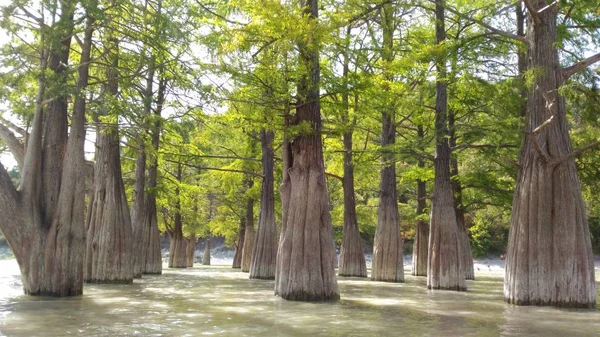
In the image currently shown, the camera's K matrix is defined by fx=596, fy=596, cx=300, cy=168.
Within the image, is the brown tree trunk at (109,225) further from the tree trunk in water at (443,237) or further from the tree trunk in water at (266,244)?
the tree trunk in water at (443,237)

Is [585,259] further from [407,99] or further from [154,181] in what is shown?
[154,181]

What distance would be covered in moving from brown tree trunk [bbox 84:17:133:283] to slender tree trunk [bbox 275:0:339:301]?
605 centimetres

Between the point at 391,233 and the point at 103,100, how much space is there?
13149mm

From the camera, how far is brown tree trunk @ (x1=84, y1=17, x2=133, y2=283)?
57.9 ft

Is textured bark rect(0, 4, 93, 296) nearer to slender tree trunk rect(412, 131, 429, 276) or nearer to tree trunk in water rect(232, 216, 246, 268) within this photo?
slender tree trunk rect(412, 131, 429, 276)

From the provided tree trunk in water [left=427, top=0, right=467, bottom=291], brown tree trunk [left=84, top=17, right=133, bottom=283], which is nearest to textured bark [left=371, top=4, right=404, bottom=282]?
tree trunk in water [left=427, top=0, right=467, bottom=291]

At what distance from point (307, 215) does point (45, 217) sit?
18.8 ft

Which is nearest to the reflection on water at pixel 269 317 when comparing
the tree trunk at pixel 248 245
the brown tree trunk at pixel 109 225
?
the brown tree trunk at pixel 109 225

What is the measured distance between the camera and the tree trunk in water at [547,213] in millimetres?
12539

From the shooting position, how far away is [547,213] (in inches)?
509

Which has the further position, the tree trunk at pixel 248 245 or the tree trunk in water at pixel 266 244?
the tree trunk at pixel 248 245

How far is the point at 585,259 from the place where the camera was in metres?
12.6

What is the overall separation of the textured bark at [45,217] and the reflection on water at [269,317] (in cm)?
55

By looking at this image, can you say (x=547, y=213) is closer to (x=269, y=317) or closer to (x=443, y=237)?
(x=443, y=237)
